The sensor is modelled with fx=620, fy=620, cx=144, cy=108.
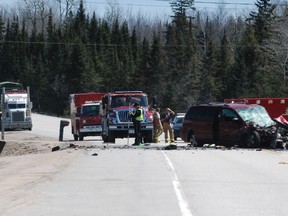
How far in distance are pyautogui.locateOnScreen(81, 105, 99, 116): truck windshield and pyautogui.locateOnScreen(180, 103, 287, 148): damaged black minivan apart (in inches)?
499

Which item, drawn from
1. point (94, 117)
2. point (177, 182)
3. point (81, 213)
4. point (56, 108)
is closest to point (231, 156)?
point (177, 182)

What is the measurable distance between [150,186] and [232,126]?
43.1 ft

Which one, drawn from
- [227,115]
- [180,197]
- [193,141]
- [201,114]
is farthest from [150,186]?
[193,141]

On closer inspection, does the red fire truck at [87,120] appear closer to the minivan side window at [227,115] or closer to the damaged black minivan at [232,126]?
the damaged black minivan at [232,126]

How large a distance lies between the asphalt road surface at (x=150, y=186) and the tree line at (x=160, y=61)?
48.1m

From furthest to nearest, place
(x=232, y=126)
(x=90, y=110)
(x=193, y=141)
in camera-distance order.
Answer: (x=90, y=110)
(x=193, y=141)
(x=232, y=126)

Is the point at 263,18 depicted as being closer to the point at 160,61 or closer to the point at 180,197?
the point at 160,61

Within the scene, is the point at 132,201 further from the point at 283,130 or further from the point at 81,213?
the point at 283,130

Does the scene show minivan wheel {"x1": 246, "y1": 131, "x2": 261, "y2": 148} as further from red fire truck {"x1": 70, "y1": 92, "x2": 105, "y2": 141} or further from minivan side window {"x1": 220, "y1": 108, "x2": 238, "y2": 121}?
red fire truck {"x1": 70, "y1": 92, "x2": 105, "y2": 141}

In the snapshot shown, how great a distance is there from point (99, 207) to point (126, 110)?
803 inches

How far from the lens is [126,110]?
1230 inches

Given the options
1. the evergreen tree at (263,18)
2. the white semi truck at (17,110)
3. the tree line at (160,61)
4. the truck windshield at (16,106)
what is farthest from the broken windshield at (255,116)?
the evergreen tree at (263,18)

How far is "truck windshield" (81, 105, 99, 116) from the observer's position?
4016 cm

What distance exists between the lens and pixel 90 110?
4038cm
